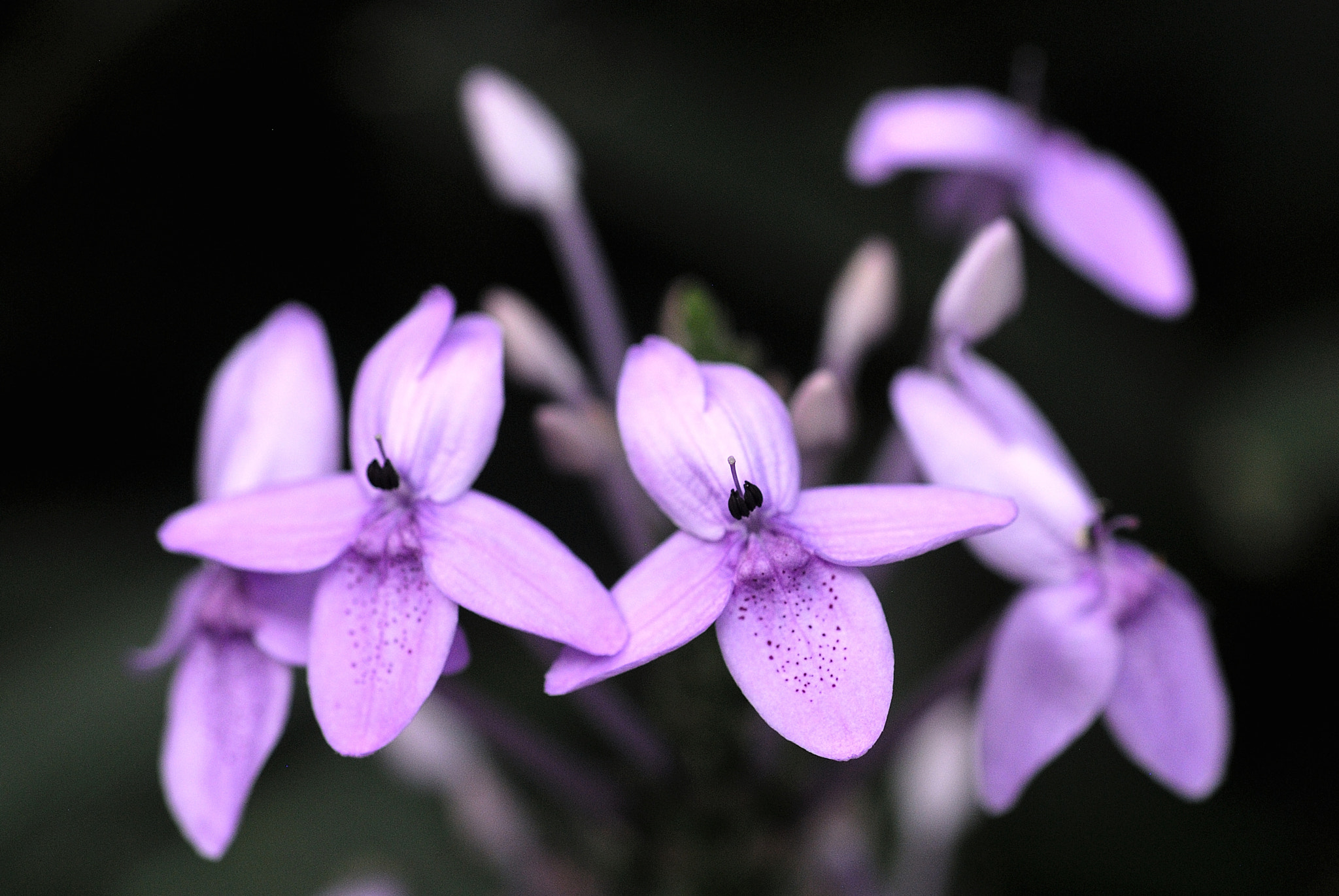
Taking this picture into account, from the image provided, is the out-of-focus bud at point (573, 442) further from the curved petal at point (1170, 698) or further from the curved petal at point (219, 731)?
the curved petal at point (1170, 698)

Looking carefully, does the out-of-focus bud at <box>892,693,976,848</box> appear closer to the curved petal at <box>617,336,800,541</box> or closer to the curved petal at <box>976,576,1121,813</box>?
the curved petal at <box>976,576,1121,813</box>

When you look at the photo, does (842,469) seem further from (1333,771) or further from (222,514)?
(222,514)

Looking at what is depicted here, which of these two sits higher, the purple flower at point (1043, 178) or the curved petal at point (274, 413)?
the purple flower at point (1043, 178)

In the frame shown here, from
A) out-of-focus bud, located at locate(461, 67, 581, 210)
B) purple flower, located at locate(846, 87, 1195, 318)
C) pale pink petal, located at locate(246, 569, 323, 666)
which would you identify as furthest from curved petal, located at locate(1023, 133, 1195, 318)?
pale pink petal, located at locate(246, 569, 323, 666)

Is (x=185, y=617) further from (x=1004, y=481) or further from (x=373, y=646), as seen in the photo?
(x=1004, y=481)

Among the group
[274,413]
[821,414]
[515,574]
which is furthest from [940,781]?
[274,413]

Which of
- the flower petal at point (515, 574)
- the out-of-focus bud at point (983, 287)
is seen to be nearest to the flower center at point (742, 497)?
the flower petal at point (515, 574)
